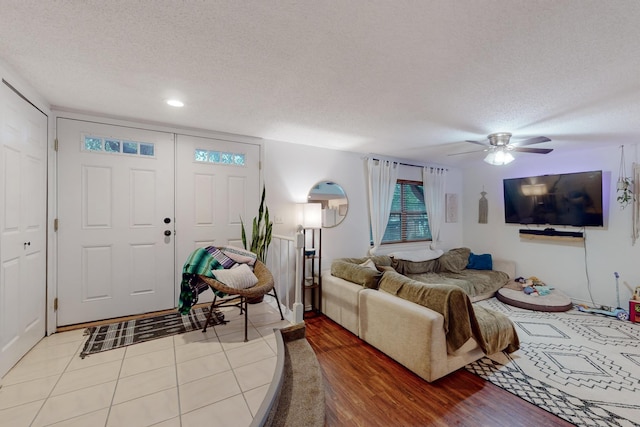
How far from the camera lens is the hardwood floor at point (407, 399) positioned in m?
1.77

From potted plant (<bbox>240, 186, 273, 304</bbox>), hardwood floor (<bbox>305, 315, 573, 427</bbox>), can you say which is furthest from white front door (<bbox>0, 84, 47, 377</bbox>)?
hardwood floor (<bbox>305, 315, 573, 427</bbox>)

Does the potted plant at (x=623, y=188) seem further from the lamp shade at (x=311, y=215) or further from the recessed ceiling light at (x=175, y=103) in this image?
the recessed ceiling light at (x=175, y=103)

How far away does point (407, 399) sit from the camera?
1961 mm

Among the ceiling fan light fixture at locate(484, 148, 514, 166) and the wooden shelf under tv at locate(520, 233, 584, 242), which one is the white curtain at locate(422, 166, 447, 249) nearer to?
the wooden shelf under tv at locate(520, 233, 584, 242)

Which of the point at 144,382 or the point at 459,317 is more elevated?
the point at 459,317

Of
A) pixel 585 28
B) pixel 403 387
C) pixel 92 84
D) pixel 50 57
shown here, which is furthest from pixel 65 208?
pixel 585 28

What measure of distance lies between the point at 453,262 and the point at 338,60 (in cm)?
428

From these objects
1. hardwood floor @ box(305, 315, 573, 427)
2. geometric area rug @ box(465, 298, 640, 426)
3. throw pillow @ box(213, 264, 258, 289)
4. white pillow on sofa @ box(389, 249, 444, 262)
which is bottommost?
geometric area rug @ box(465, 298, 640, 426)

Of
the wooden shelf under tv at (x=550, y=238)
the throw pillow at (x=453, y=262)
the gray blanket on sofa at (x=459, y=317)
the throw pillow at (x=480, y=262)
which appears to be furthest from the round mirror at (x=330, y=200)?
the wooden shelf under tv at (x=550, y=238)

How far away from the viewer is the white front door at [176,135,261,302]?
3141mm

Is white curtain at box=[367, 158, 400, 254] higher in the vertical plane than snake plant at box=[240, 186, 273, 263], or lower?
higher

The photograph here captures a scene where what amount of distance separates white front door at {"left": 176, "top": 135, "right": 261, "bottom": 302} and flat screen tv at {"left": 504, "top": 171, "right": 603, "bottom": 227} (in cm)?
439

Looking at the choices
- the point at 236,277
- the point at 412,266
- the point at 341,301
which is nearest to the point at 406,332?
the point at 341,301

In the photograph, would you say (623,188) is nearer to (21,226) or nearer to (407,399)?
(407,399)
